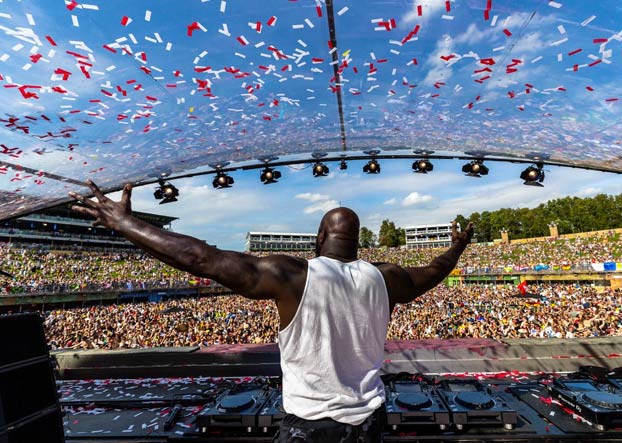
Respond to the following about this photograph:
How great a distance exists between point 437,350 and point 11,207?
9419mm

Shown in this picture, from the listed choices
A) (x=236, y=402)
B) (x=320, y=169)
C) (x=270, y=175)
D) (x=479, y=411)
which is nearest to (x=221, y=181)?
(x=270, y=175)


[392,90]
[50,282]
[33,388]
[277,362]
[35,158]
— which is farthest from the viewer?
[50,282]

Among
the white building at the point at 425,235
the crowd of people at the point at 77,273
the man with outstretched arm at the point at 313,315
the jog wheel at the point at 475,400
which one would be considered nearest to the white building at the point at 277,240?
the white building at the point at 425,235

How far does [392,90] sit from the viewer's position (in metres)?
5.07

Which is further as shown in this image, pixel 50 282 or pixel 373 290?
pixel 50 282

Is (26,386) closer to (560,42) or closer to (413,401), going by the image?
(413,401)

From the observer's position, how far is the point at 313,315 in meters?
→ 1.43

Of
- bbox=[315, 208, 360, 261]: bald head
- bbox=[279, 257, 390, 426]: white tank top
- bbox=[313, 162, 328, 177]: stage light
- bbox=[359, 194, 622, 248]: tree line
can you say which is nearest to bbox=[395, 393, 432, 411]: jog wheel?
bbox=[279, 257, 390, 426]: white tank top

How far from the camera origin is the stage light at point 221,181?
918cm

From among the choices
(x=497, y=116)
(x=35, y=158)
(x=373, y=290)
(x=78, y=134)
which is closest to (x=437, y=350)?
(x=497, y=116)

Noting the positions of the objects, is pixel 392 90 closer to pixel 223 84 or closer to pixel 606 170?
pixel 223 84

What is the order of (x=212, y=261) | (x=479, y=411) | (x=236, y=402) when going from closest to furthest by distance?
1. (x=212, y=261)
2. (x=479, y=411)
3. (x=236, y=402)

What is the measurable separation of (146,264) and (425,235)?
89392 mm

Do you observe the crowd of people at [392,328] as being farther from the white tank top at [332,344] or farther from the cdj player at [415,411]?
the white tank top at [332,344]
